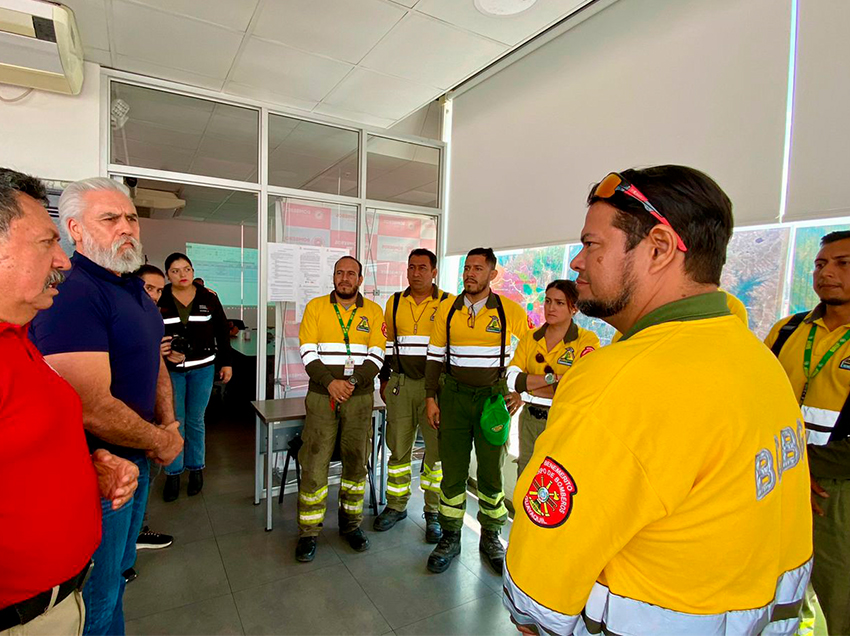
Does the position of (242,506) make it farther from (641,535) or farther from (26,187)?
(641,535)

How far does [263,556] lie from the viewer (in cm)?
253

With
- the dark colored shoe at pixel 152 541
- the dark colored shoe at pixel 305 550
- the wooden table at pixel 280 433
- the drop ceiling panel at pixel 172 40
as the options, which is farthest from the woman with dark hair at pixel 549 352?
the drop ceiling panel at pixel 172 40

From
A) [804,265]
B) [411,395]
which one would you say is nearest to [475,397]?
[411,395]

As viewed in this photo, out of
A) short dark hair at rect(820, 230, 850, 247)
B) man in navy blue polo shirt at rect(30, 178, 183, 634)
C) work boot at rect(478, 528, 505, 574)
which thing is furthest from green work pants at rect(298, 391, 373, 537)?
short dark hair at rect(820, 230, 850, 247)

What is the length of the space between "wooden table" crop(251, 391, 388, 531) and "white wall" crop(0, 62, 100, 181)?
2020 millimetres

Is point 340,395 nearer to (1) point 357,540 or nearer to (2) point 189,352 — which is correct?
(1) point 357,540

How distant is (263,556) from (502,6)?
132 inches

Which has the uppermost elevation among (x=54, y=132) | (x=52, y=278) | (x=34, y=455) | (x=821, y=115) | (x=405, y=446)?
(x=54, y=132)

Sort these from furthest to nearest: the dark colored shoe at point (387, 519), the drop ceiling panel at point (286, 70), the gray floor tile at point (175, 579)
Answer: the dark colored shoe at point (387, 519)
the drop ceiling panel at point (286, 70)
the gray floor tile at point (175, 579)

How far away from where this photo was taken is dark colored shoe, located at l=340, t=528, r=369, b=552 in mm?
2623

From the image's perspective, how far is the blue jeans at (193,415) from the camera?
3.22 metres

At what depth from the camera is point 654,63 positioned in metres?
2.33

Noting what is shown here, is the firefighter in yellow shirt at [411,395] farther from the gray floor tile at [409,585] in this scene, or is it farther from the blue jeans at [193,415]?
the blue jeans at [193,415]

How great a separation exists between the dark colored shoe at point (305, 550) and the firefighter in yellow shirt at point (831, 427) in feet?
7.80
